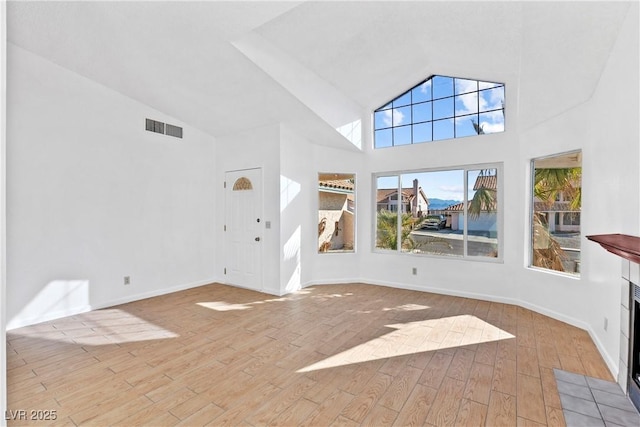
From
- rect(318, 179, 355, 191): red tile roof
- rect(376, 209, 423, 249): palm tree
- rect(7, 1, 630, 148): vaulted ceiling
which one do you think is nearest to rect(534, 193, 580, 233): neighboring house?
rect(7, 1, 630, 148): vaulted ceiling

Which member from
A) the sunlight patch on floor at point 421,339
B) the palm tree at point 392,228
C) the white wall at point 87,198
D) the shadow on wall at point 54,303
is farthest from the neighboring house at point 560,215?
the shadow on wall at point 54,303

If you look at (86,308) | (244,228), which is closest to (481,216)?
(244,228)

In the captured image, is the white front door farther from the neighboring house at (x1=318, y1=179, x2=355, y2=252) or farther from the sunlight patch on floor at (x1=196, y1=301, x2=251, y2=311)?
the neighboring house at (x1=318, y1=179, x2=355, y2=252)

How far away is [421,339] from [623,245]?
1898 millimetres

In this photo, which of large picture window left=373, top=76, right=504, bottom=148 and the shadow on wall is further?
large picture window left=373, top=76, right=504, bottom=148

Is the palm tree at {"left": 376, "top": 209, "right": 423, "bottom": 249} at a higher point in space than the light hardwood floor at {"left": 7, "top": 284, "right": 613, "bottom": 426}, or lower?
higher

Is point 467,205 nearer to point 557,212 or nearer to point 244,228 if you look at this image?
point 557,212

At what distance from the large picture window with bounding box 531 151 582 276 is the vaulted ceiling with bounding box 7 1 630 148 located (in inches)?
25.7

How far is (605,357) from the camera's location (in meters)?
2.88

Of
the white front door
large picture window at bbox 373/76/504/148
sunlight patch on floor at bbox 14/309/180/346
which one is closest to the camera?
sunlight patch on floor at bbox 14/309/180/346

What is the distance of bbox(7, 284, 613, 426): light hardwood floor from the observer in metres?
2.14

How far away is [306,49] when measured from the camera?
4.01 meters

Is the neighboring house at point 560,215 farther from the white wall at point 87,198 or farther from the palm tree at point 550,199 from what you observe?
the white wall at point 87,198

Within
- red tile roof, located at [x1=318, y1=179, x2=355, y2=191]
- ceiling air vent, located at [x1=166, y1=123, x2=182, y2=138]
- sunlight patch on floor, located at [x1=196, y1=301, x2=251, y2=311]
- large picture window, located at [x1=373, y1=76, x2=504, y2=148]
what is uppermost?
large picture window, located at [x1=373, y1=76, x2=504, y2=148]
